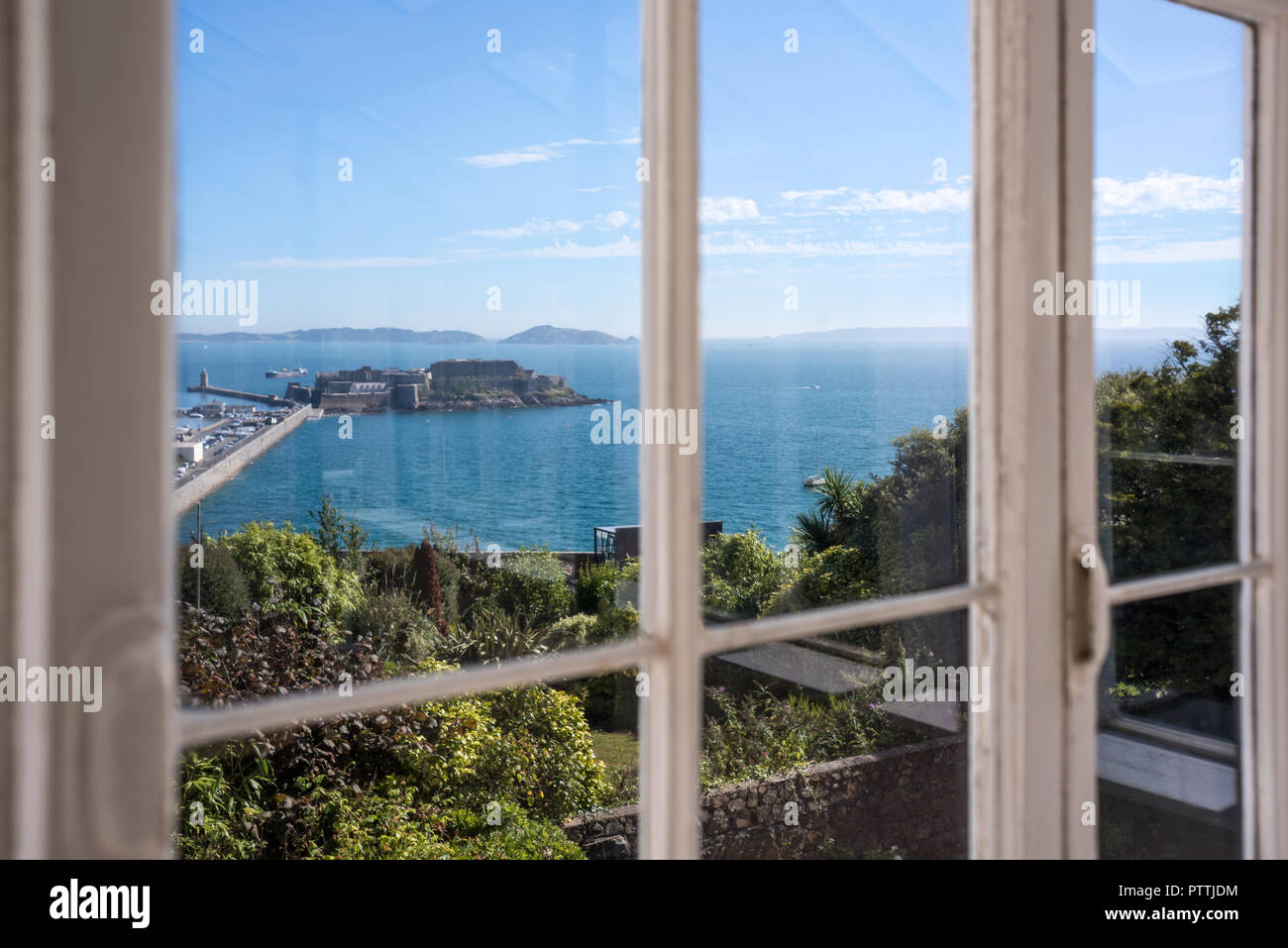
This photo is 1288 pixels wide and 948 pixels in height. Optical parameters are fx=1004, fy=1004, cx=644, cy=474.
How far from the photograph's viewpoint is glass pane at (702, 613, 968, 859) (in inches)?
50.6

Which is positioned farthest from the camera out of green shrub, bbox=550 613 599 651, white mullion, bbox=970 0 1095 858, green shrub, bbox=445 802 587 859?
green shrub, bbox=445 802 587 859

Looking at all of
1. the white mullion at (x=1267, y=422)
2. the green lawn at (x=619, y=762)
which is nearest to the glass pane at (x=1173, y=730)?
the white mullion at (x=1267, y=422)

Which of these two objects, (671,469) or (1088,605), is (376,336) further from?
(1088,605)

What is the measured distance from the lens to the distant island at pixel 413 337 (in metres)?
1.31

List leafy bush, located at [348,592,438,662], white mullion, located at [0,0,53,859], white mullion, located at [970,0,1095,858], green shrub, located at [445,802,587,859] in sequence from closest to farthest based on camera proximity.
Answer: white mullion, located at [0,0,53,859] < white mullion, located at [970,0,1095,858] < leafy bush, located at [348,592,438,662] < green shrub, located at [445,802,587,859]

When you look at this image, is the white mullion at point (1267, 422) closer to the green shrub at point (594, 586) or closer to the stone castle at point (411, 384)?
the green shrub at point (594, 586)

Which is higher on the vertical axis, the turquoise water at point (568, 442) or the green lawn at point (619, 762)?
the turquoise water at point (568, 442)

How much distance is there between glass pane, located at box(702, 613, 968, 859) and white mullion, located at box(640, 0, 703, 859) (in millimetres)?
290

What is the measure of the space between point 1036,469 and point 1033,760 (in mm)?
351

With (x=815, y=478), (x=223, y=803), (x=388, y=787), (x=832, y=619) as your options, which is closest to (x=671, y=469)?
(x=832, y=619)

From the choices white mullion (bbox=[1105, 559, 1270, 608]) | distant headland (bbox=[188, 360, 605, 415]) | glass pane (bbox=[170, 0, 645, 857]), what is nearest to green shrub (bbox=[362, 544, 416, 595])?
glass pane (bbox=[170, 0, 645, 857])

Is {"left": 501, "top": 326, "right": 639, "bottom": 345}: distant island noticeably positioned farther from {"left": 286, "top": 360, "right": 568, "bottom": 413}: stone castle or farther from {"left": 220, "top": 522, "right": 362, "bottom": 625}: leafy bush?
{"left": 220, "top": 522, "right": 362, "bottom": 625}: leafy bush

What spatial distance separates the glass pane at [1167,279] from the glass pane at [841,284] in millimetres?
224

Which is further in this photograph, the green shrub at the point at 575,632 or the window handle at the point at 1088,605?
the green shrub at the point at 575,632
